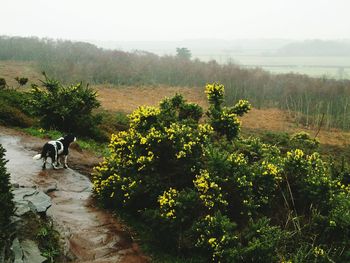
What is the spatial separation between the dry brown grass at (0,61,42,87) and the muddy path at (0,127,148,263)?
43.6 meters

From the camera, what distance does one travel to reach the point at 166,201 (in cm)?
823

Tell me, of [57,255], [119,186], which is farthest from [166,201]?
[57,255]

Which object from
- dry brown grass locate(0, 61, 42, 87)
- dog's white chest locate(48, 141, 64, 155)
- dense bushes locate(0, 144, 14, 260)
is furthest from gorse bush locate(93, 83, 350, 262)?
dry brown grass locate(0, 61, 42, 87)

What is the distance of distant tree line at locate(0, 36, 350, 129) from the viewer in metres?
51.9

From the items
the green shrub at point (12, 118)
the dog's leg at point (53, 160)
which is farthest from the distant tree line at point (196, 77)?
the dog's leg at point (53, 160)

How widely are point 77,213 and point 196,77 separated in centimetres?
6125

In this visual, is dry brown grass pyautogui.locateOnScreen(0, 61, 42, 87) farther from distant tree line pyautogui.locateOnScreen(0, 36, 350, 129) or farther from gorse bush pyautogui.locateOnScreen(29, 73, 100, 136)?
gorse bush pyautogui.locateOnScreen(29, 73, 100, 136)

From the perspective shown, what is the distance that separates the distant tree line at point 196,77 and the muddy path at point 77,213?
3974 centimetres

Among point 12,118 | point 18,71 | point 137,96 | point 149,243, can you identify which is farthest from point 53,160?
point 18,71

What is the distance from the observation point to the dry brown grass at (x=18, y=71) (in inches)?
2246

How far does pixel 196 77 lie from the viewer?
6888 cm

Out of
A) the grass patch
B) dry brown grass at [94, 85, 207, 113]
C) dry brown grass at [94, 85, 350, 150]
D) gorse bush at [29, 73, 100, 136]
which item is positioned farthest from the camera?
dry brown grass at [94, 85, 207, 113]

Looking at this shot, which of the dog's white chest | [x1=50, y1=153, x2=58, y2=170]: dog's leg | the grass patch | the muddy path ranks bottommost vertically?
the grass patch

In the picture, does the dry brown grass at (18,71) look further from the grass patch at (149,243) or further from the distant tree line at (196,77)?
the grass patch at (149,243)
